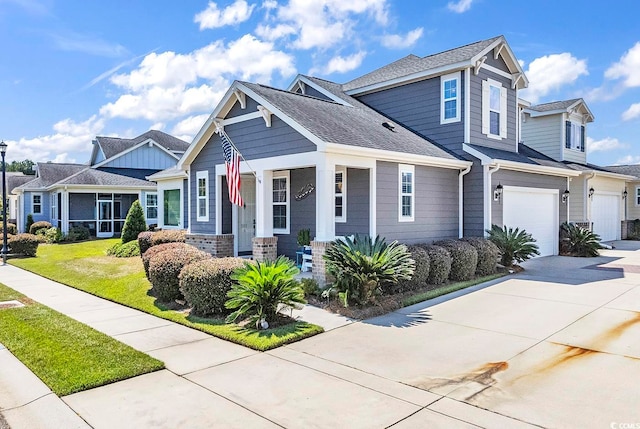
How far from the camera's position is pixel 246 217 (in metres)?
14.8

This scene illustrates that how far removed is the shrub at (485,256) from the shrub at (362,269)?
394cm

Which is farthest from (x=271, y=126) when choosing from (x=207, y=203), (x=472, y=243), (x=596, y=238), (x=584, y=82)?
(x=584, y=82)

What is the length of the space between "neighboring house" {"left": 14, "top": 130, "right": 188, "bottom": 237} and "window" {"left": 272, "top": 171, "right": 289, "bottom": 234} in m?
14.9

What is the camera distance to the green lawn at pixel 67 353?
538 cm

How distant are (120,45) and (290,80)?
6.20 meters

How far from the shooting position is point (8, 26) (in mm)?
13242

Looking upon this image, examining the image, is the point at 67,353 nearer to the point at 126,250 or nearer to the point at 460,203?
the point at 460,203

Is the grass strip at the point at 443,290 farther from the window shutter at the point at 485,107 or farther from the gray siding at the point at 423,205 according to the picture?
the window shutter at the point at 485,107

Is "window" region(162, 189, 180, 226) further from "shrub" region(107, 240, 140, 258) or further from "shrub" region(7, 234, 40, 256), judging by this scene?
"shrub" region(7, 234, 40, 256)

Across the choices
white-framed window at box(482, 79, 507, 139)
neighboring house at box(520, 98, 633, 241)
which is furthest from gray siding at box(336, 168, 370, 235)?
neighboring house at box(520, 98, 633, 241)

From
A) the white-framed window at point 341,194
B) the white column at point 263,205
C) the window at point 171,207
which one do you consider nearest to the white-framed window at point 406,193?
the white-framed window at point 341,194

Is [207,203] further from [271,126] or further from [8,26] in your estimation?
[8,26]

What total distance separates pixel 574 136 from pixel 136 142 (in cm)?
2832

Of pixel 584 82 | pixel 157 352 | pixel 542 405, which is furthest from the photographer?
pixel 584 82
